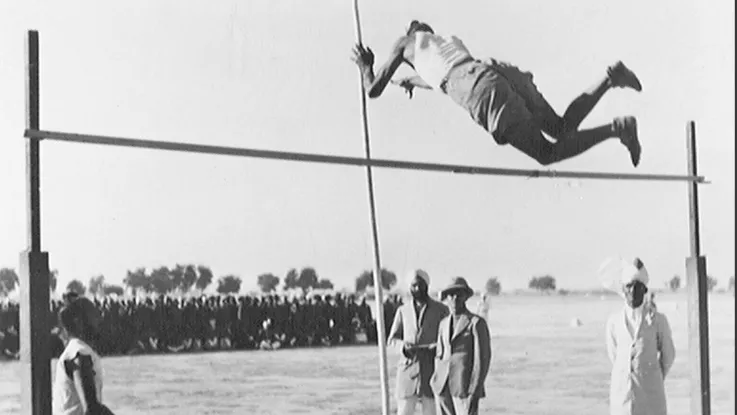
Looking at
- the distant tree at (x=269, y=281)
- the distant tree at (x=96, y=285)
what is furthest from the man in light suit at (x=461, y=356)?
the distant tree at (x=269, y=281)

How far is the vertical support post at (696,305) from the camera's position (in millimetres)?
6969

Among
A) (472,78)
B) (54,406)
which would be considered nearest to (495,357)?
(472,78)

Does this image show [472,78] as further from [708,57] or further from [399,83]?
[708,57]

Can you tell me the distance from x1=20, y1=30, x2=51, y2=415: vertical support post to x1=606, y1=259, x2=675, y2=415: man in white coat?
2.86 m

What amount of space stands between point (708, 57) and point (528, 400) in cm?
441

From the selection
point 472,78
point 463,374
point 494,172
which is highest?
point 472,78

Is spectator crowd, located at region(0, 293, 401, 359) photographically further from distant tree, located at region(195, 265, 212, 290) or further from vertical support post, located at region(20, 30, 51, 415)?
vertical support post, located at region(20, 30, 51, 415)

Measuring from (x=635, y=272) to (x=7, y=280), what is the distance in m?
4.41

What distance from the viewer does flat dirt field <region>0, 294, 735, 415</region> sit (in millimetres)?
10273

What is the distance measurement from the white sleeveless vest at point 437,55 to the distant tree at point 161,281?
6.25 m

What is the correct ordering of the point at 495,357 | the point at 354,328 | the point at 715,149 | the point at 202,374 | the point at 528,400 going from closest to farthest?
the point at 715,149 → the point at 528,400 → the point at 202,374 → the point at 495,357 → the point at 354,328

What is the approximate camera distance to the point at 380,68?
5699 mm

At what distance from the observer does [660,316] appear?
6.10 metres

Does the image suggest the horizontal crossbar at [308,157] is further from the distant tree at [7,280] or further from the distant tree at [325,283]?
the distant tree at [7,280]
